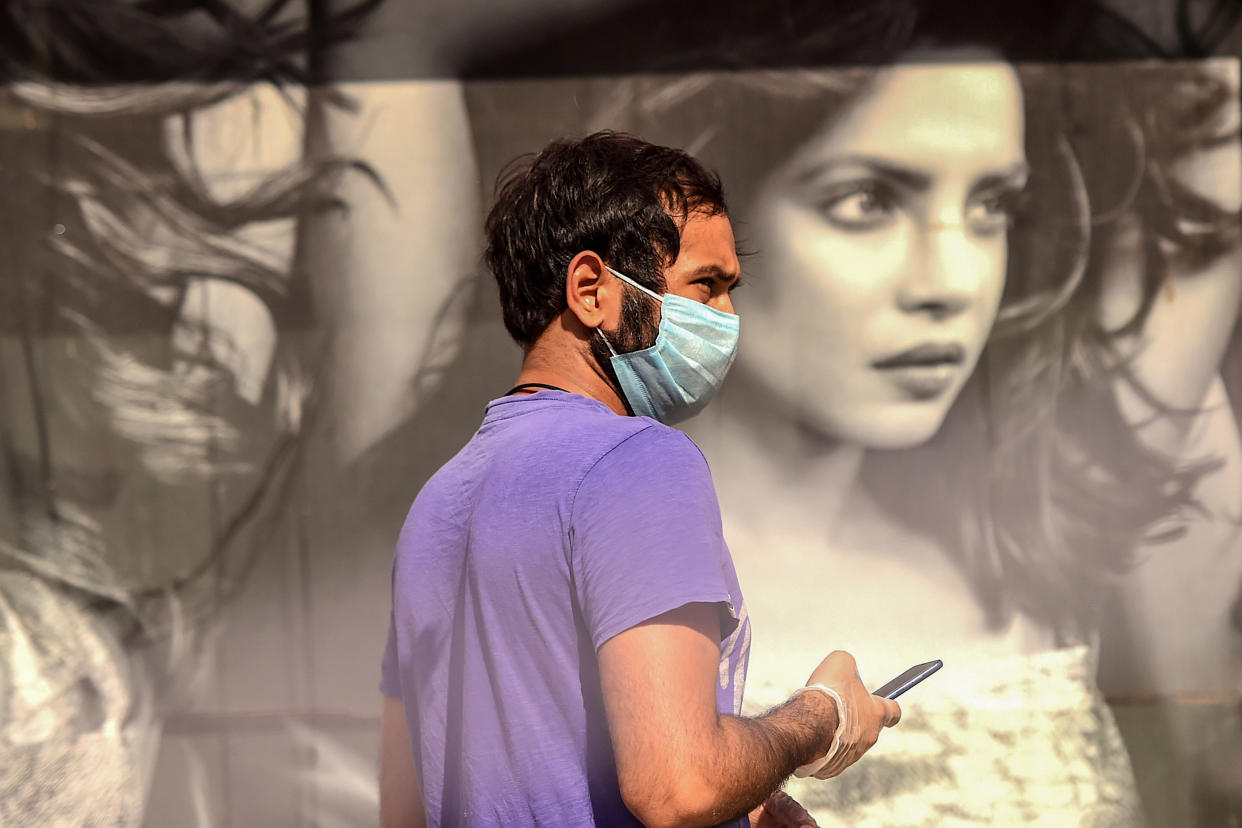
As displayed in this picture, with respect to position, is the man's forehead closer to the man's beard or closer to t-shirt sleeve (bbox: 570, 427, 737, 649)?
the man's beard

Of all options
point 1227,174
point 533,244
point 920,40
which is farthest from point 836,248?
point 533,244

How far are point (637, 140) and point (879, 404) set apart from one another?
2428 millimetres

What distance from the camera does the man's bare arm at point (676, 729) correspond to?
1.15m

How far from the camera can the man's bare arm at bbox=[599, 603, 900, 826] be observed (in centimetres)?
115

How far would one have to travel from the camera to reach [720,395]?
376 cm

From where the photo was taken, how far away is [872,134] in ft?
12.3

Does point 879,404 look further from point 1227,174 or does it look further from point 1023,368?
point 1227,174

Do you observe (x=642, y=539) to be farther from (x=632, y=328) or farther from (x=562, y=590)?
(x=632, y=328)

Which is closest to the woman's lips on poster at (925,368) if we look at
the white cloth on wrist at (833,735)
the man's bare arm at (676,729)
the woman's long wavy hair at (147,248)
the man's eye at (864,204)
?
the man's eye at (864,204)

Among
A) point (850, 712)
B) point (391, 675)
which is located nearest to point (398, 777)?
point (391, 675)

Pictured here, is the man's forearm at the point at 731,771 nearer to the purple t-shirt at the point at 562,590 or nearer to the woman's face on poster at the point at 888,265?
the purple t-shirt at the point at 562,590

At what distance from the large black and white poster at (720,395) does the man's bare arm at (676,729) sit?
8.24ft

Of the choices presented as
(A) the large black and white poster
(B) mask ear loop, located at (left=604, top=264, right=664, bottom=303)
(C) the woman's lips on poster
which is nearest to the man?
(B) mask ear loop, located at (left=604, top=264, right=664, bottom=303)

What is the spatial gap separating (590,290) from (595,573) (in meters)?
0.43
